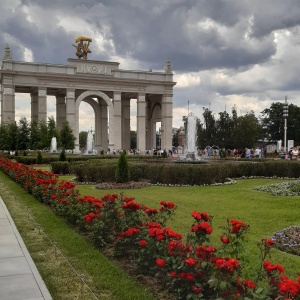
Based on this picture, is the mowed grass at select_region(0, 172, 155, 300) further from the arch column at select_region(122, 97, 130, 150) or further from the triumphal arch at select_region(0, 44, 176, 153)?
the arch column at select_region(122, 97, 130, 150)

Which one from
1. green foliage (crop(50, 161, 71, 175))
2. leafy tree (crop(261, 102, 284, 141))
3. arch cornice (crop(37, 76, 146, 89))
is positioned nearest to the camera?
green foliage (crop(50, 161, 71, 175))

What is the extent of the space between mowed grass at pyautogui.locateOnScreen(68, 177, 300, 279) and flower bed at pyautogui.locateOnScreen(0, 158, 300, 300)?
115 cm

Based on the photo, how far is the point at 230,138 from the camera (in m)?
62.1

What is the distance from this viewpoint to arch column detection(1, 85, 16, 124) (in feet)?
180

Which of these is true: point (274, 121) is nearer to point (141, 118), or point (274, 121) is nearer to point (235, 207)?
point (141, 118)

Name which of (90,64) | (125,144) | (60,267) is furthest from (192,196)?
(125,144)

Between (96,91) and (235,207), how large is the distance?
5053cm

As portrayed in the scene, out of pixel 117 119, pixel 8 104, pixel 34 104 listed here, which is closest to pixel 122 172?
pixel 8 104

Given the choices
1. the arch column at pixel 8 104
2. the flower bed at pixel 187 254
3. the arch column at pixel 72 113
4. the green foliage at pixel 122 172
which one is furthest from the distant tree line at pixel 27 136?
the flower bed at pixel 187 254

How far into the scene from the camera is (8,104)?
182 feet

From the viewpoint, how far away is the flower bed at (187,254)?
430 centimetres

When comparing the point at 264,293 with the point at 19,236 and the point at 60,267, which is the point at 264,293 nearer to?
the point at 60,267

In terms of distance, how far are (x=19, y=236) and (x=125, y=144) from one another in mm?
60367

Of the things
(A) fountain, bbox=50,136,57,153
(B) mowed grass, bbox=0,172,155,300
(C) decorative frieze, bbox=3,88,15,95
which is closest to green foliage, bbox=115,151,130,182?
(B) mowed grass, bbox=0,172,155,300
